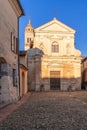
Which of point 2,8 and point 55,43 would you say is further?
point 55,43

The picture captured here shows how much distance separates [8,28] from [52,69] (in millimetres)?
23924

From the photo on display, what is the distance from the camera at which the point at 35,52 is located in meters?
37.9

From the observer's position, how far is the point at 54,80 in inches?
1502

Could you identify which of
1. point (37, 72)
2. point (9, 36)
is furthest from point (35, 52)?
point (9, 36)

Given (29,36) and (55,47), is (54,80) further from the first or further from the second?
(29,36)

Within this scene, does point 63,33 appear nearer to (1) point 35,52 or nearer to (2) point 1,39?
(1) point 35,52

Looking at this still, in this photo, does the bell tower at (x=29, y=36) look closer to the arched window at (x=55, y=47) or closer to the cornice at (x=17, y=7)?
the arched window at (x=55, y=47)

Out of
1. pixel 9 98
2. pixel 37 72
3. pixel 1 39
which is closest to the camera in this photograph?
pixel 1 39

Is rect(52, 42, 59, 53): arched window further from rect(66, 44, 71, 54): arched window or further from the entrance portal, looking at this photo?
the entrance portal

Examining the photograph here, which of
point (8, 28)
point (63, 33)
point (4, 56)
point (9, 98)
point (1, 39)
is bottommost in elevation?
point (9, 98)

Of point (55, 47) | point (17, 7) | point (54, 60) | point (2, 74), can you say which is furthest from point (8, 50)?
point (55, 47)

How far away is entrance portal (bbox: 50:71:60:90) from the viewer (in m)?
37.9

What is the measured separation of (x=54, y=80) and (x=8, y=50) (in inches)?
949

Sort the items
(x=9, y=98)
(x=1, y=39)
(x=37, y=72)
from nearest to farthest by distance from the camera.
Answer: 1. (x=1, y=39)
2. (x=9, y=98)
3. (x=37, y=72)
